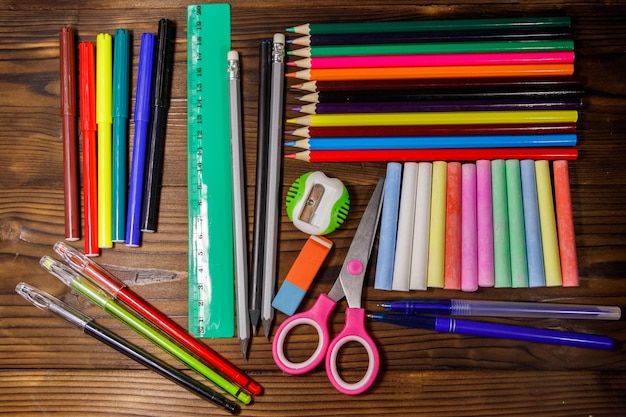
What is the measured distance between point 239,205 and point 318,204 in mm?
120

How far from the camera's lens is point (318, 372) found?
0.90 metres

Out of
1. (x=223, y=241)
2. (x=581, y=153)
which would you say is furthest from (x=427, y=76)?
(x=223, y=241)

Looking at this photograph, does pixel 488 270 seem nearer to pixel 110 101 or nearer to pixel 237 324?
pixel 237 324

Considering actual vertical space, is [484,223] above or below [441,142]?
below

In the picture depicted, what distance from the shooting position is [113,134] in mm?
951

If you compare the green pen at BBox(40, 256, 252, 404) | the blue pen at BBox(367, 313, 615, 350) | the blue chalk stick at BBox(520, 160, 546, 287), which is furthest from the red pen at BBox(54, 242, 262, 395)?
the blue chalk stick at BBox(520, 160, 546, 287)

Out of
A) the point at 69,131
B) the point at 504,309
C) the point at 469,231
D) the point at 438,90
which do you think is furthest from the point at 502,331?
the point at 69,131

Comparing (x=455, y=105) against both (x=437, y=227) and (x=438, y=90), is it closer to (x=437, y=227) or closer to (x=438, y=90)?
(x=438, y=90)

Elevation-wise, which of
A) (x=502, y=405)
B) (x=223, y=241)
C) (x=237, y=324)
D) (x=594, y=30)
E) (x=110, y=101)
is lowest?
(x=502, y=405)

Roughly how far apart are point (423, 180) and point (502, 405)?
1.17 ft

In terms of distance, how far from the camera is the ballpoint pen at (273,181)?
2.95 feet

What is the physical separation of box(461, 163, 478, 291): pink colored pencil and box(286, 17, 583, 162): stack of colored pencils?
0.10ft

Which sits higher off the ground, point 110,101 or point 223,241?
point 110,101

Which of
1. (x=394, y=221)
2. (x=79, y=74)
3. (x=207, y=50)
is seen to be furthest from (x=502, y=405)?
(x=79, y=74)
